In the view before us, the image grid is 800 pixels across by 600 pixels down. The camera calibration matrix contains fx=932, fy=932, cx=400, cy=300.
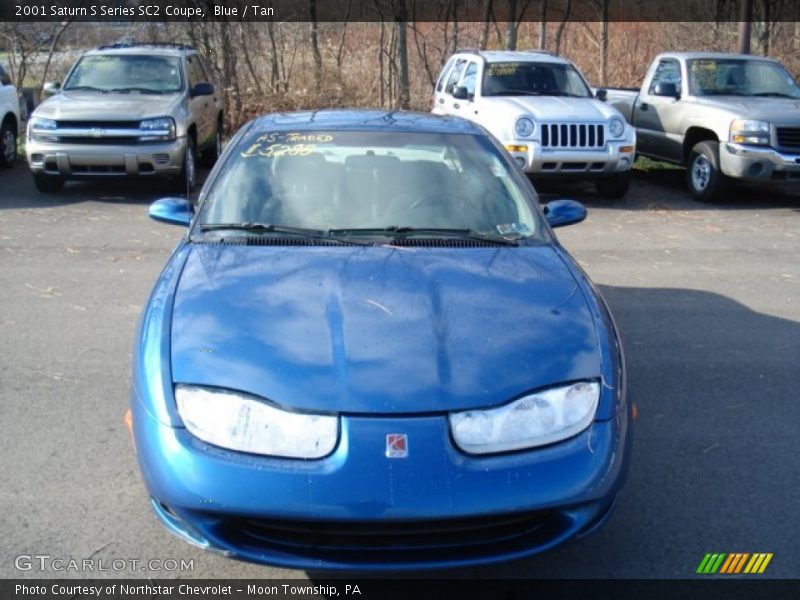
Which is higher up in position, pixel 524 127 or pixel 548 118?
pixel 548 118

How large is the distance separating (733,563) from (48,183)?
10.6m

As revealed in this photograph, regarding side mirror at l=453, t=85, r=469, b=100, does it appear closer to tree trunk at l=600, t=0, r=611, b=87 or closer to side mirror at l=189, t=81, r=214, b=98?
side mirror at l=189, t=81, r=214, b=98

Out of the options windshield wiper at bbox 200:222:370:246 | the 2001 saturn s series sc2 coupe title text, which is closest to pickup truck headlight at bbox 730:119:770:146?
the 2001 saturn s series sc2 coupe title text

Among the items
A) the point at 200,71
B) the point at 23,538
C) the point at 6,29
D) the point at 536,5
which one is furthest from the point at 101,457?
the point at 536,5

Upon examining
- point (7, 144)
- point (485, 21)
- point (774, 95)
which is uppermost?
point (485, 21)

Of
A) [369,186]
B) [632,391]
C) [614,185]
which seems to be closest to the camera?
[369,186]

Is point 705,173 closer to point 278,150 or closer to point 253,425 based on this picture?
point 278,150

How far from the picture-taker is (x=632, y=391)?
5.49 meters

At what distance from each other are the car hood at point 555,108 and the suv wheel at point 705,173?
1.37m

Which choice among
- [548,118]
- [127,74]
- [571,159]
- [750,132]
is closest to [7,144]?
[127,74]

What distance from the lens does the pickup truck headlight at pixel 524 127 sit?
458 inches

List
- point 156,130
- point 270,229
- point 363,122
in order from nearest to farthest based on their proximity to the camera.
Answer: point 270,229
point 363,122
point 156,130

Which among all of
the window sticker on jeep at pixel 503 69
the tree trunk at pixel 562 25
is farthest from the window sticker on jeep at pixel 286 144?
the tree trunk at pixel 562 25

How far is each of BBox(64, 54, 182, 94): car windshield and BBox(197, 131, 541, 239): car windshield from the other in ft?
27.1
